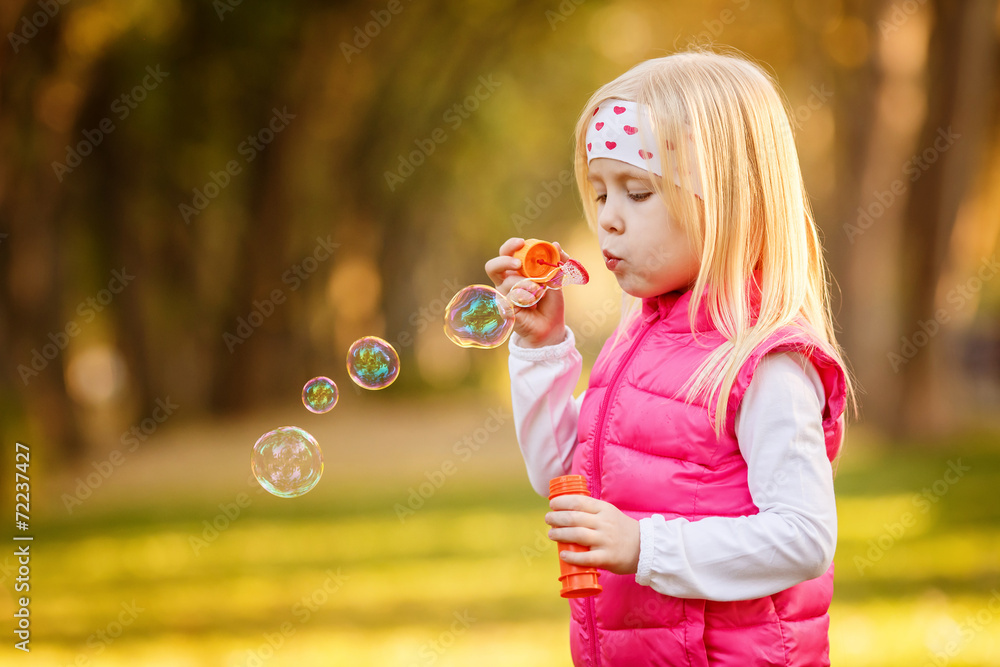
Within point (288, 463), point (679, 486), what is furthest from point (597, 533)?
point (288, 463)

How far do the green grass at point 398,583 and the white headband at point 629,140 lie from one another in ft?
9.46

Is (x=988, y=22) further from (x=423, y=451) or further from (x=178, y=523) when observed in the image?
(x=178, y=523)

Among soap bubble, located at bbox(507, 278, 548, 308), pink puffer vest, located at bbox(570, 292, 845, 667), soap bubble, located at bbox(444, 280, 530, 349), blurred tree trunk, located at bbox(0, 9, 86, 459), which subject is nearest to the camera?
pink puffer vest, located at bbox(570, 292, 845, 667)

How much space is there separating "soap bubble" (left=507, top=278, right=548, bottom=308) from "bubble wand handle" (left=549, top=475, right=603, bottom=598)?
1.62 ft

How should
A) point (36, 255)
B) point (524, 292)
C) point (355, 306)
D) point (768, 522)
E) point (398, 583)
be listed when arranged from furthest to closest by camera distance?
point (355, 306)
point (36, 255)
point (398, 583)
point (524, 292)
point (768, 522)

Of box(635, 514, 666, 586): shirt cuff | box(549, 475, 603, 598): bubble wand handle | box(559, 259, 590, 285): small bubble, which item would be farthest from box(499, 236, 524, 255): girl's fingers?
box(635, 514, 666, 586): shirt cuff

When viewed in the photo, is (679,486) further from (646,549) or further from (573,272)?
(573,272)

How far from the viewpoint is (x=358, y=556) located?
6.87m

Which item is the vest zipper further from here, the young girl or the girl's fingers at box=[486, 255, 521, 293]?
the girl's fingers at box=[486, 255, 521, 293]

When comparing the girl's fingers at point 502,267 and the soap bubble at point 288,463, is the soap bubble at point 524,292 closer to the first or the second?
the girl's fingers at point 502,267

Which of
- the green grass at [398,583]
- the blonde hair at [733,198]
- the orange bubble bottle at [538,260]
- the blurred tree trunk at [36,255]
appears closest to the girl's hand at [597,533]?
the blonde hair at [733,198]

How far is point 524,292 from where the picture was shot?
2.37 m

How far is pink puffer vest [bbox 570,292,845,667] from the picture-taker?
6.75ft

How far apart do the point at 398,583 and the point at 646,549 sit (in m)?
4.29
